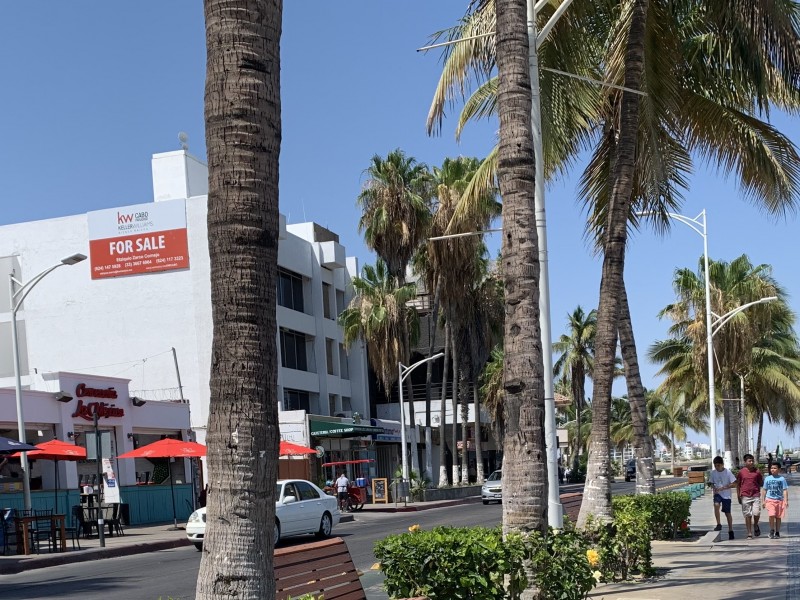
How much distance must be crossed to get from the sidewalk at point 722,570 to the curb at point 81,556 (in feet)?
42.0

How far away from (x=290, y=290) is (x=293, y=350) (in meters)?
2.97

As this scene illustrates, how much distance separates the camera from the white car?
80.9 ft

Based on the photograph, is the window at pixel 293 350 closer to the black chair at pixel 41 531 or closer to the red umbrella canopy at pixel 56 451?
the black chair at pixel 41 531

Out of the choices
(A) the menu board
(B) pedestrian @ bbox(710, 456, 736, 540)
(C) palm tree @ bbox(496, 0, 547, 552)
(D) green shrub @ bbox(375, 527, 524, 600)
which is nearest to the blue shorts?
(B) pedestrian @ bbox(710, 456, 736, 540)

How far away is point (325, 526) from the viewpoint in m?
26.5

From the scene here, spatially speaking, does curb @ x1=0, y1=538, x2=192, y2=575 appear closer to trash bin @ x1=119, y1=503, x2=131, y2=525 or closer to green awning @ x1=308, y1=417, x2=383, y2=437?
trash bin @ x1=119, y1=503, x2=131, y2=525

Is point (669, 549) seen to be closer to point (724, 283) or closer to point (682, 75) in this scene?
point (682, 75)

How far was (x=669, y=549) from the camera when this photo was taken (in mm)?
18578

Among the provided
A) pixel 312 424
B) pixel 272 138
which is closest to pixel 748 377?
pixel 312 424

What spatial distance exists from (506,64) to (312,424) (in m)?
39.3

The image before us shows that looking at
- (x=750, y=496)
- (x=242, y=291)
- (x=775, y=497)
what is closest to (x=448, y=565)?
(x=242, y=291)

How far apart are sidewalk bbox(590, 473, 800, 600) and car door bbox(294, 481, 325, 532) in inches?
360

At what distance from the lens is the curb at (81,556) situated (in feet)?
73.0

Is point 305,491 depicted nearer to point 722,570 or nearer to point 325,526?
point 325,526
